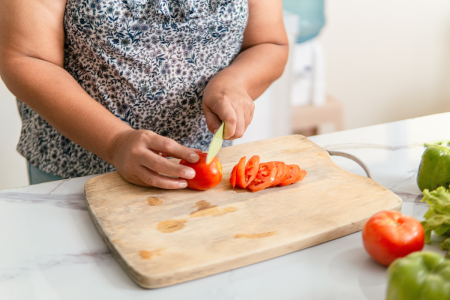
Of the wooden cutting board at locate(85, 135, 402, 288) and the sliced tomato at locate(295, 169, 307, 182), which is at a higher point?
the sliced tomato at locate(295, 169, 307, 182)

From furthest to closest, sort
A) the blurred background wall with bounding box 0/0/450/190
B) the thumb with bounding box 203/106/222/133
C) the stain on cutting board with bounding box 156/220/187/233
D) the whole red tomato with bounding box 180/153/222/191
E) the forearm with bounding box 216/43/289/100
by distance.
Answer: the blurred background wall with bounding box 0/0/450/190 → the forearm with bounding box 216/43/289/100 → the thumb with bounding box 203/106/222/133 → the whole red tomato with bounding box 180/153/222/191 → the stain on cutting board with bounding box 156/220/187/233

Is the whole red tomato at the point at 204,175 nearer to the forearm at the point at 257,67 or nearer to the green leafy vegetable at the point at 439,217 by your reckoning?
the forearm at the point at 257,67

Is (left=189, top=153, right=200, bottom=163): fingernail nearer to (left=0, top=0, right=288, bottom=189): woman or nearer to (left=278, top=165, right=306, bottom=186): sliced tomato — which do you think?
(left=0, top=0, right=288, bottom=189): woman

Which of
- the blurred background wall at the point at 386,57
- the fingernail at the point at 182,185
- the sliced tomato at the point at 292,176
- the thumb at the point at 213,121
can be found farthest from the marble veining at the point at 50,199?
the blurred background wall at the point at 386,57

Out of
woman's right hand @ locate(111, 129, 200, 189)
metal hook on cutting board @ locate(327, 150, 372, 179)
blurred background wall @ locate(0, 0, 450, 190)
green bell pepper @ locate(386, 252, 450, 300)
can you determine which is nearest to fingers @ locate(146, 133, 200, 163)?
woman's right hand @ locate(111, 129, 200, 189)

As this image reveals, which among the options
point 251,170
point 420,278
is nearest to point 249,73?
point 251,170

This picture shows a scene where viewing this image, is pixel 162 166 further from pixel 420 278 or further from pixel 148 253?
pixel 420 278

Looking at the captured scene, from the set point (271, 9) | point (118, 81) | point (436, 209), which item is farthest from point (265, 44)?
point (436, 209)

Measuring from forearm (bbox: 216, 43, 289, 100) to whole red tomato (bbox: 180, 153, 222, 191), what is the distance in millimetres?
272

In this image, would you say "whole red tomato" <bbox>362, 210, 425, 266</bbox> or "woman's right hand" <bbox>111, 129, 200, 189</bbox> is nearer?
"whole red tomato" <bbox>362, 210, 425, 266</bbox>

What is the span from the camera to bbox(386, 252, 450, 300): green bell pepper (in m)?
0.47

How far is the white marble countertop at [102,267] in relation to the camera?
658 millimetres

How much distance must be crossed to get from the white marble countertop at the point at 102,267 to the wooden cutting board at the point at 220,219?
19mm

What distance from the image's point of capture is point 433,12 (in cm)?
304
